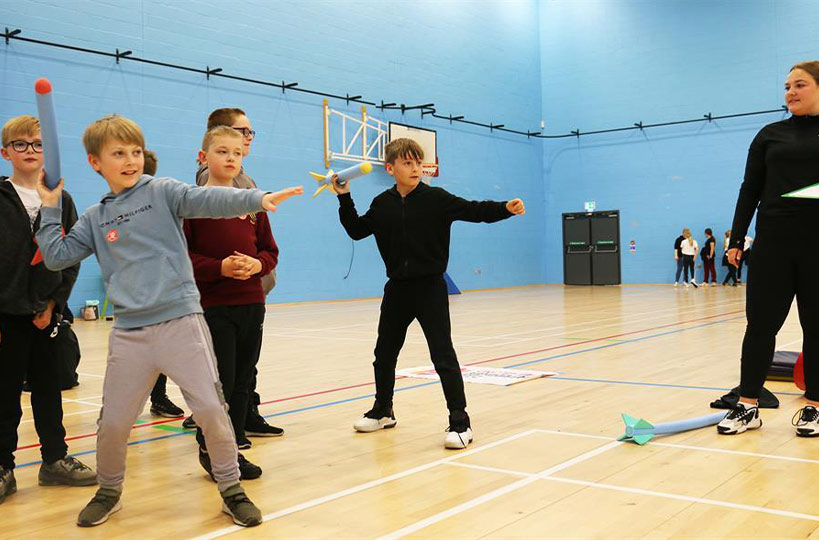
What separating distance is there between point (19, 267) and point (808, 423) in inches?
134

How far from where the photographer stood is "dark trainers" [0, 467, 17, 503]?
2.81 m

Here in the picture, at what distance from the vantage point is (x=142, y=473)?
3133mm

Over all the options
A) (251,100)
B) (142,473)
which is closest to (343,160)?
(251,100)

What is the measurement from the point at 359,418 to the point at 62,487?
1588mm

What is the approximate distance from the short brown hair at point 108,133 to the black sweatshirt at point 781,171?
2593 mm

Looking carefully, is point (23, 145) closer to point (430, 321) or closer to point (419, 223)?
point (419, 223)

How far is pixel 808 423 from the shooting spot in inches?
135

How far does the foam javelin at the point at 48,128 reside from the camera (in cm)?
231

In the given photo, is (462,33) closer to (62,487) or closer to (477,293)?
(477,293)

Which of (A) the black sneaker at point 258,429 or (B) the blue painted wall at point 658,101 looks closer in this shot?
(A) the black sneaker at point 258,429

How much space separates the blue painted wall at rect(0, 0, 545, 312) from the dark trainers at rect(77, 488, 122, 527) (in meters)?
9.48

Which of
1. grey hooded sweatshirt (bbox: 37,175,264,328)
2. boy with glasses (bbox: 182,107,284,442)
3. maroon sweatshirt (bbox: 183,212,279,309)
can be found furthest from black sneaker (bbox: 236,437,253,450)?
grey hooded sweatshirt (bbox: 37,175,264,328)

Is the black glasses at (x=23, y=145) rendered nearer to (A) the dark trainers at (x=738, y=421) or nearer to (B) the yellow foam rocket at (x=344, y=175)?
(B) the yellow foam rocket at (x=344, y=175)

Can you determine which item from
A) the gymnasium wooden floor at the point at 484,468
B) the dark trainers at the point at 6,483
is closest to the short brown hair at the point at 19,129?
the dark trainers at the point at 6,483
